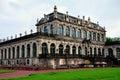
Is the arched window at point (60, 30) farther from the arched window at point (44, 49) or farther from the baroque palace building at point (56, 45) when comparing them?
the arched window at point (44, 49)

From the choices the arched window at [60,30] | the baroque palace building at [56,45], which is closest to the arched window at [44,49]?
the baroque palace building at [56,45]

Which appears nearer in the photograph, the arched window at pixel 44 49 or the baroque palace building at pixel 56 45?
the baroque palace building at pixel 56 45

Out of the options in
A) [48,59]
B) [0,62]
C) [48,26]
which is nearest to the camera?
[48,59]

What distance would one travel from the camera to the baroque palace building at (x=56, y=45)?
180 ft

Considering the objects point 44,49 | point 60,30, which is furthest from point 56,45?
point 60,30

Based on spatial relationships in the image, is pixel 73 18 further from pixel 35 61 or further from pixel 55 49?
pixel 35 61

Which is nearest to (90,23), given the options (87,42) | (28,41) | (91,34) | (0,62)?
(91,34)

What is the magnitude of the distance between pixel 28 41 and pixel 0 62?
2320 centimetres

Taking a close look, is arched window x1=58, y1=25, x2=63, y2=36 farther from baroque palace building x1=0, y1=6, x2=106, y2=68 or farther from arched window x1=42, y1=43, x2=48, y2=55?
arched window x1=42, y1=43, x2=48, y2=55

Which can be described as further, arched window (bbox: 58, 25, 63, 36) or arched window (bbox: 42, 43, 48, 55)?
arched window (bbox: 58, 25, 63, 36)

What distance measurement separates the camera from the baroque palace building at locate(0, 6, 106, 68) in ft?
180

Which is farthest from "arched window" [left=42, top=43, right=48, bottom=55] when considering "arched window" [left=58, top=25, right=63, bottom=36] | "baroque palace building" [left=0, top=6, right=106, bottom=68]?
"arched window" [left=58, top=25, right=63, bottom=36]

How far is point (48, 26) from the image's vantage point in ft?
211

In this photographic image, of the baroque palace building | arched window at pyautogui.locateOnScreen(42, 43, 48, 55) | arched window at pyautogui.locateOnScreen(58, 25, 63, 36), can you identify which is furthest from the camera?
arched window at pyautogui.locateOnScreen(58, 25, 63, 36)
